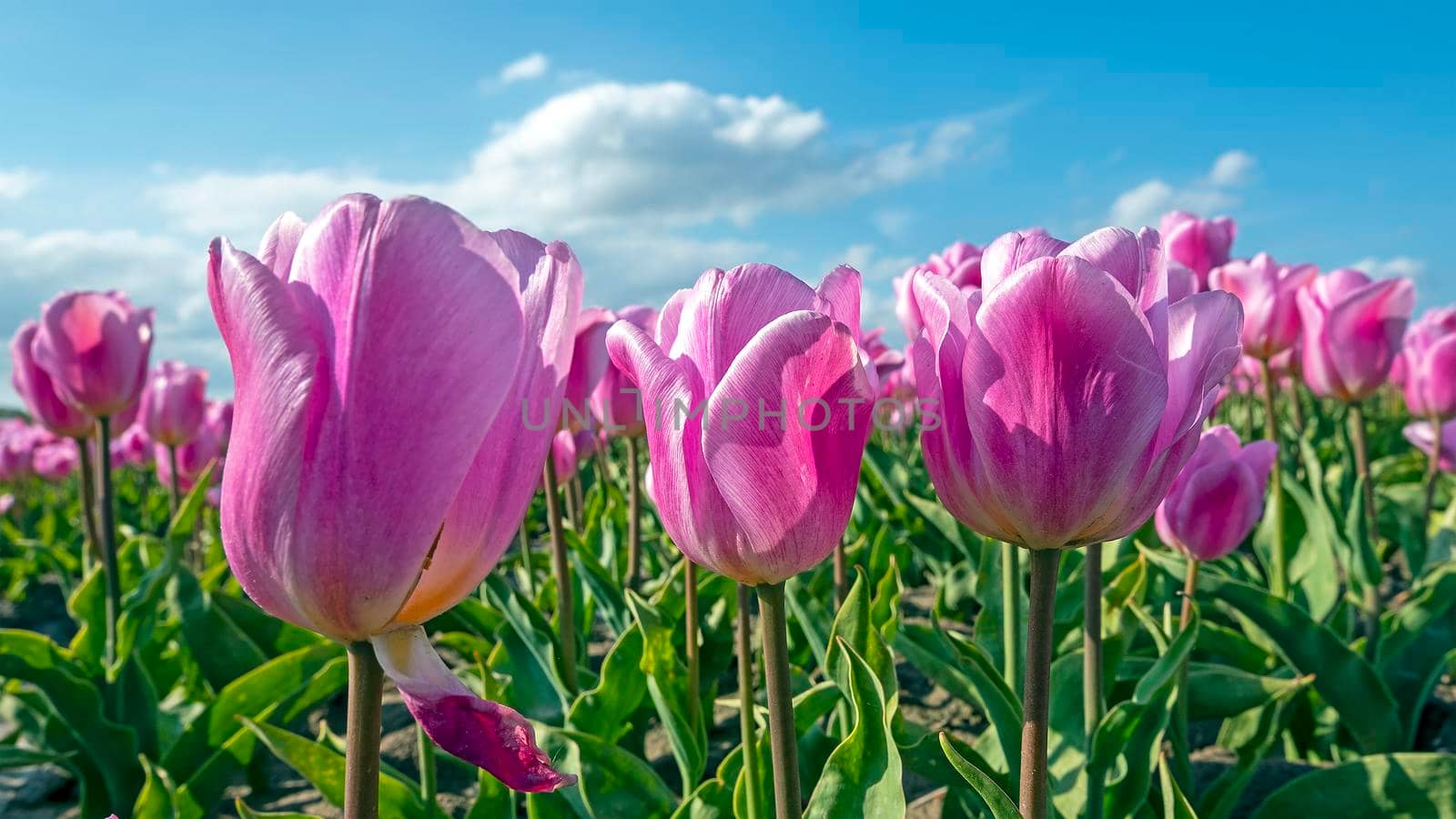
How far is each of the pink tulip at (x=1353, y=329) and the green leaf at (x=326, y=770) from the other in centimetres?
255

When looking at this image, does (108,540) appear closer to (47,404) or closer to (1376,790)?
(47,404)

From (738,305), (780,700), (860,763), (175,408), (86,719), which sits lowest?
(86,719)

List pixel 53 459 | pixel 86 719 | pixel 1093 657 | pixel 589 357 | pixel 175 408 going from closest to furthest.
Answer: pixel 1093 657, pixel 589 357, pixel 86 719, pixel 175 408, pixel 53 459

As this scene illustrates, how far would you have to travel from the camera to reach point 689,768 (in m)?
1.61

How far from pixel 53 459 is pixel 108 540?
8032mm

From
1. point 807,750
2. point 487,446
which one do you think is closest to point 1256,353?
point 807,750

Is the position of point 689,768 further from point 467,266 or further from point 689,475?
point 467,266

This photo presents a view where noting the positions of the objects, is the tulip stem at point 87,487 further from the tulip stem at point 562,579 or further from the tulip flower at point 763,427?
the tulip flower at point 763,427

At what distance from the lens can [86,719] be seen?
7.82ft

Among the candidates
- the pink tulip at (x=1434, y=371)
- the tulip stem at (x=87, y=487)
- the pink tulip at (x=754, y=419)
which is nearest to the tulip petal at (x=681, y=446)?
the pink tulip at (x=754, y=419)

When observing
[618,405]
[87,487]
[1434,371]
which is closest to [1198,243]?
[1434,371]

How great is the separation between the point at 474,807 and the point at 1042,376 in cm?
115

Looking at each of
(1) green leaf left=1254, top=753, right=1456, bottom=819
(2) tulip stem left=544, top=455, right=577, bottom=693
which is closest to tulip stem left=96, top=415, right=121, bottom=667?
(2) tulip stem left=544, top=455, right=577, bottom=693

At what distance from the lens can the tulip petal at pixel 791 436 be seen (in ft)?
2.58
